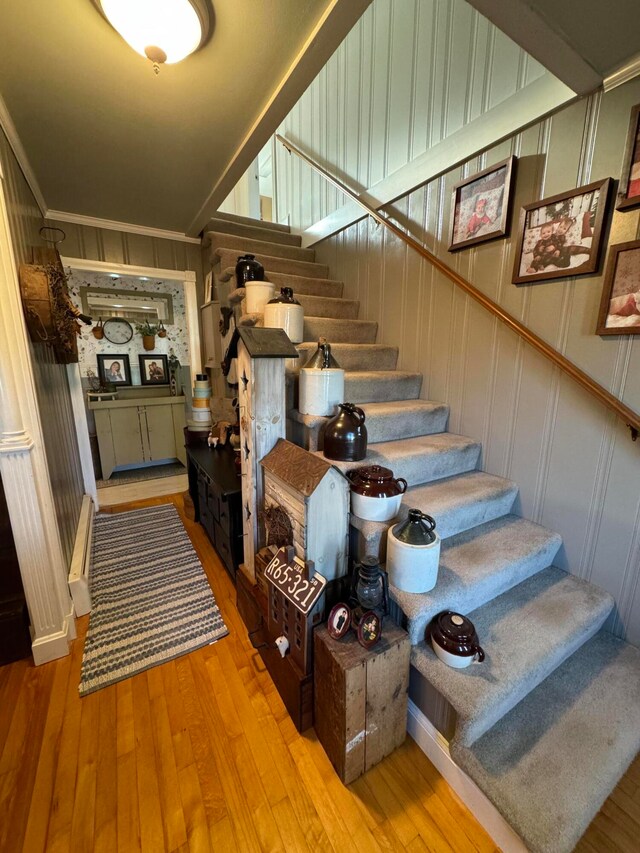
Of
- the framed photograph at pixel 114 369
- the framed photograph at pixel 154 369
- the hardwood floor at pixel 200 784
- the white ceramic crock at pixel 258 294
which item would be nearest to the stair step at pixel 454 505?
the hardwood floor at pixel 200 784

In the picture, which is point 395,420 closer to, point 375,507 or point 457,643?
point 375,507

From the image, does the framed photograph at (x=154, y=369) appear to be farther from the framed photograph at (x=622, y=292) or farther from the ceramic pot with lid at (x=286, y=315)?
the framed photograph at (x=622, y=292)

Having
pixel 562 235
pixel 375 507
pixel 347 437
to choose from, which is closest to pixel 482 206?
pixel 562 235

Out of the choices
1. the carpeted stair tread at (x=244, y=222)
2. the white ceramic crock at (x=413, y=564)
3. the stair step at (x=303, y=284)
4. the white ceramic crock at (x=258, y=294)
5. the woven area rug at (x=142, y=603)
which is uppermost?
the carpeted stair tread at (x=244, y=222)

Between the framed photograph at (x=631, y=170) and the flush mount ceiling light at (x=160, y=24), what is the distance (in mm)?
1480

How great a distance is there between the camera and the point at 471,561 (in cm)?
139

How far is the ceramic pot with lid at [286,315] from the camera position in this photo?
5.97 ft

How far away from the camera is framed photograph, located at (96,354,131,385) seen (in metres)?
4.04

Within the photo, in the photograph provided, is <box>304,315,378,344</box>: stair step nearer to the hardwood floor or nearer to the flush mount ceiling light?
the flush mount ceiling light

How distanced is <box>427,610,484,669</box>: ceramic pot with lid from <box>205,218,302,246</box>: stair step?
3.09m

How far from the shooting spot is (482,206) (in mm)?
1701

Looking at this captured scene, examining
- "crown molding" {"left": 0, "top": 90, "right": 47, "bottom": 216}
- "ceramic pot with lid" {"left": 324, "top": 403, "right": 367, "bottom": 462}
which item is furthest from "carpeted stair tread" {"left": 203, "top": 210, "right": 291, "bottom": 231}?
"ceramic pot with lid" {"left": 324, "top": 403, "right": 367, "bottom": 462}

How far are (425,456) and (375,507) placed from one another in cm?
52

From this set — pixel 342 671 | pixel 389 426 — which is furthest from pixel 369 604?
pixel 389 426
